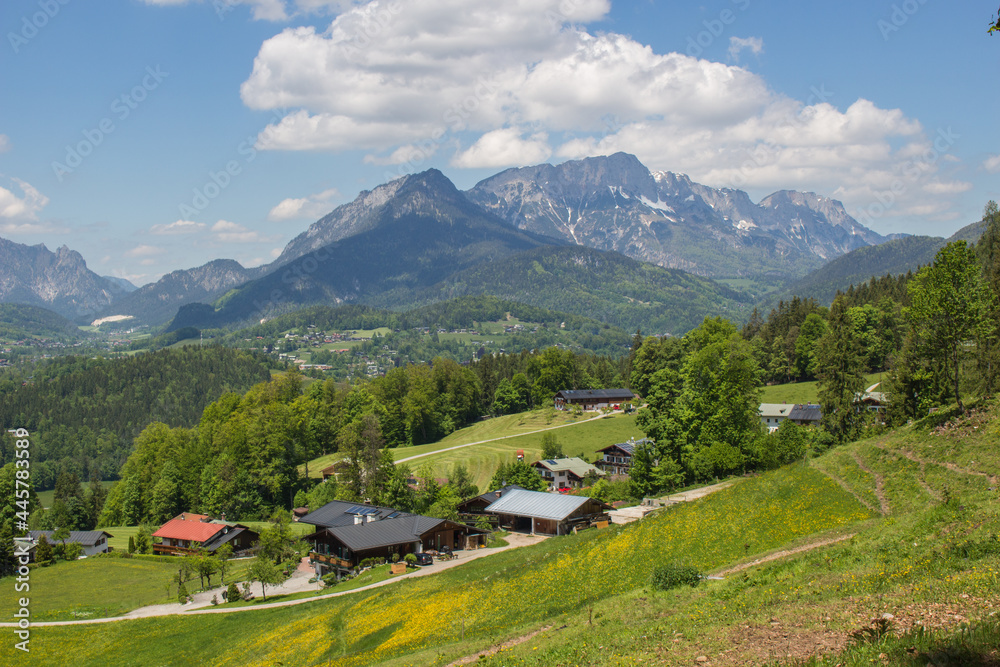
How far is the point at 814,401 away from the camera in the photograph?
96000 mm

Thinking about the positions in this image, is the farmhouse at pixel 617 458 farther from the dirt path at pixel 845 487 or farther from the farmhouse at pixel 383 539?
the dirt path at pixel 845 487

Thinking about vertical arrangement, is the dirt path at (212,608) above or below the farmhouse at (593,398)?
below

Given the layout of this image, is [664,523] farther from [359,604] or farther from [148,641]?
[148,641]

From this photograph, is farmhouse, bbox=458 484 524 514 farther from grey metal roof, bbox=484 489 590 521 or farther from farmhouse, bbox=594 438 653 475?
farmhouse, bbox=594 438 653 475

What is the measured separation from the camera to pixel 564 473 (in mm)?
83062

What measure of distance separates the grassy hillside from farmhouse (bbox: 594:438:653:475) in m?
39.8

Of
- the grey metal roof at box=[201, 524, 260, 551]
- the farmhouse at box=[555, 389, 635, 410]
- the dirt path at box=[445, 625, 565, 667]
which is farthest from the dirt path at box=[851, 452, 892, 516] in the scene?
the farmhouse at box=[555, 389, 635, 410]

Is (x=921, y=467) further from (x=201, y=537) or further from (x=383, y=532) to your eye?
(x=201, y=537)

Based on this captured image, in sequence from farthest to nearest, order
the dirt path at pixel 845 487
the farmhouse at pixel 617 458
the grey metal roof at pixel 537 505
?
the farmhouse at pixel 617 458
the grey metal roof at pixel 537 505
the dirt path at pixel 845 487

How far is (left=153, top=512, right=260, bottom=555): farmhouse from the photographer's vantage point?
243 ft

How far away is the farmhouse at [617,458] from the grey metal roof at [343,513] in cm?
3119

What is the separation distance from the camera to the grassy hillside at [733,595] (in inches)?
576

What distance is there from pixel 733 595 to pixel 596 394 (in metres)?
111

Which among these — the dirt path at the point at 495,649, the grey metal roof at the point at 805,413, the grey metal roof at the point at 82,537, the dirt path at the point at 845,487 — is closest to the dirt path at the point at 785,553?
the dirt path at the point at 845,487
